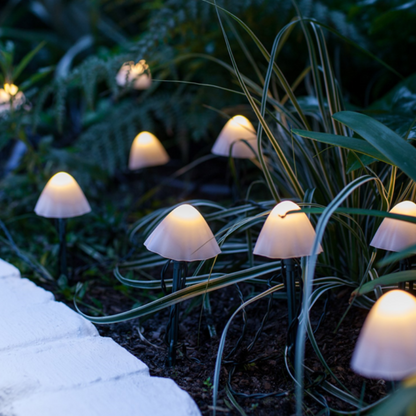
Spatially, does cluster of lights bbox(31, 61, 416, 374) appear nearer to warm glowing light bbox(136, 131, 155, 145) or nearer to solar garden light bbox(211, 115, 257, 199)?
solar garden light bbox(211, 115, 257, 199)

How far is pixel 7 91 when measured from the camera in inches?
70.9

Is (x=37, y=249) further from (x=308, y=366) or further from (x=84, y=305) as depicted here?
(x=308, y=366)

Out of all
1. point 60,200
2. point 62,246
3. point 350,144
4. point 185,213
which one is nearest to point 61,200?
point 60,200

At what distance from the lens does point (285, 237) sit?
847 mm

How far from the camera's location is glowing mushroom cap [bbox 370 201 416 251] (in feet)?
2.80

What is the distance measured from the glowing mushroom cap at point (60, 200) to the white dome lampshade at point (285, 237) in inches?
24.4

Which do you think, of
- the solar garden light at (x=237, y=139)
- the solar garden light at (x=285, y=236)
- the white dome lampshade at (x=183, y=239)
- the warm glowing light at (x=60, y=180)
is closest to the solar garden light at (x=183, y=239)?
the white dome lampshade at (x=183, y=239)

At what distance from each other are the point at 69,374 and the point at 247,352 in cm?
39

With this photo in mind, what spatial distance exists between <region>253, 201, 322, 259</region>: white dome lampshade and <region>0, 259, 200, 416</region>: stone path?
0.32 meters

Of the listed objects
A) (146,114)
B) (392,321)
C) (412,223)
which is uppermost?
(146,114)

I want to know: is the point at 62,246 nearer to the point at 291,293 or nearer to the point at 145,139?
the point at 145,139

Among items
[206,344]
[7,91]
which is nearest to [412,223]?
[206,344]

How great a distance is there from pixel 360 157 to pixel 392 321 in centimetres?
54

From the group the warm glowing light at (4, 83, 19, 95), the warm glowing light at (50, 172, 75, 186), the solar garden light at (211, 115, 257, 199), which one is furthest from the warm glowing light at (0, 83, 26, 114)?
the solar garden light at (211, 115, 257, 199)
